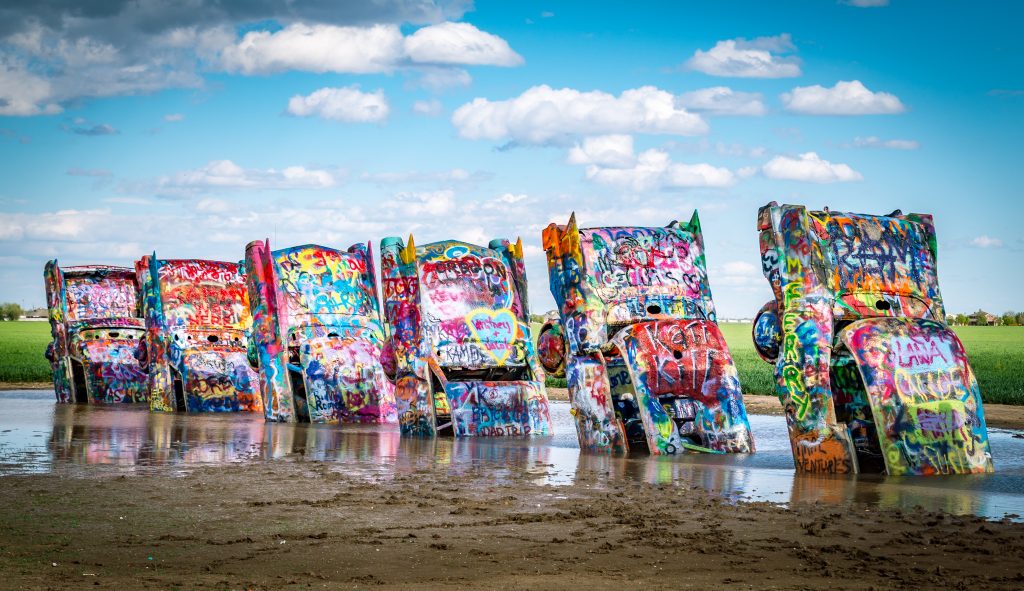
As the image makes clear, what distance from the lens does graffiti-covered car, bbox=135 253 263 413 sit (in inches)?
966

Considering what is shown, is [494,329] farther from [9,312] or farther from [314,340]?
[9,312]

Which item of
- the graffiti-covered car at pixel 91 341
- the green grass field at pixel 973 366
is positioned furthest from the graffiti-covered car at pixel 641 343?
the graffiti-covered car at pixel 91 341

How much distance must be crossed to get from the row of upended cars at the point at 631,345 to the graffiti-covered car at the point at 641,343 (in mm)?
24

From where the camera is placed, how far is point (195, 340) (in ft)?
81.7

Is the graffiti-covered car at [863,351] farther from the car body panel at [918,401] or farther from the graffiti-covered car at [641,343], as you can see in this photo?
the graffiti-covered car at [641,343]

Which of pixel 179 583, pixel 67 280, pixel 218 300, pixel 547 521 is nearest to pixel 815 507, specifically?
pixel 547 521

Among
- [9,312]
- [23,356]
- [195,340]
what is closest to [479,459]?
[195,340]

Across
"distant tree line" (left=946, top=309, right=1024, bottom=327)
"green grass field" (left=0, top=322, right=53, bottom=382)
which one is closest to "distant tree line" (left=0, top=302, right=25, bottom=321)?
"green grass field" (left=0, top=322, right=53, bottom=382)

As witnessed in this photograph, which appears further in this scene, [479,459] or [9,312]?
[9,312]

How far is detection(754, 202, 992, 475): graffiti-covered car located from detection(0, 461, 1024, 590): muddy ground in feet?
6.75

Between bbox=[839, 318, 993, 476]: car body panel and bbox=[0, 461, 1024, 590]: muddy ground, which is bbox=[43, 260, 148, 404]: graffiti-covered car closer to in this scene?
bbox=[0, 461, 1024, 590]: muddy ground

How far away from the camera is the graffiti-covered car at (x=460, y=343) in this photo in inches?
695

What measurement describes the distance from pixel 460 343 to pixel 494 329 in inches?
22.4

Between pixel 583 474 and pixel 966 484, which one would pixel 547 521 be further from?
pixel 966 484
